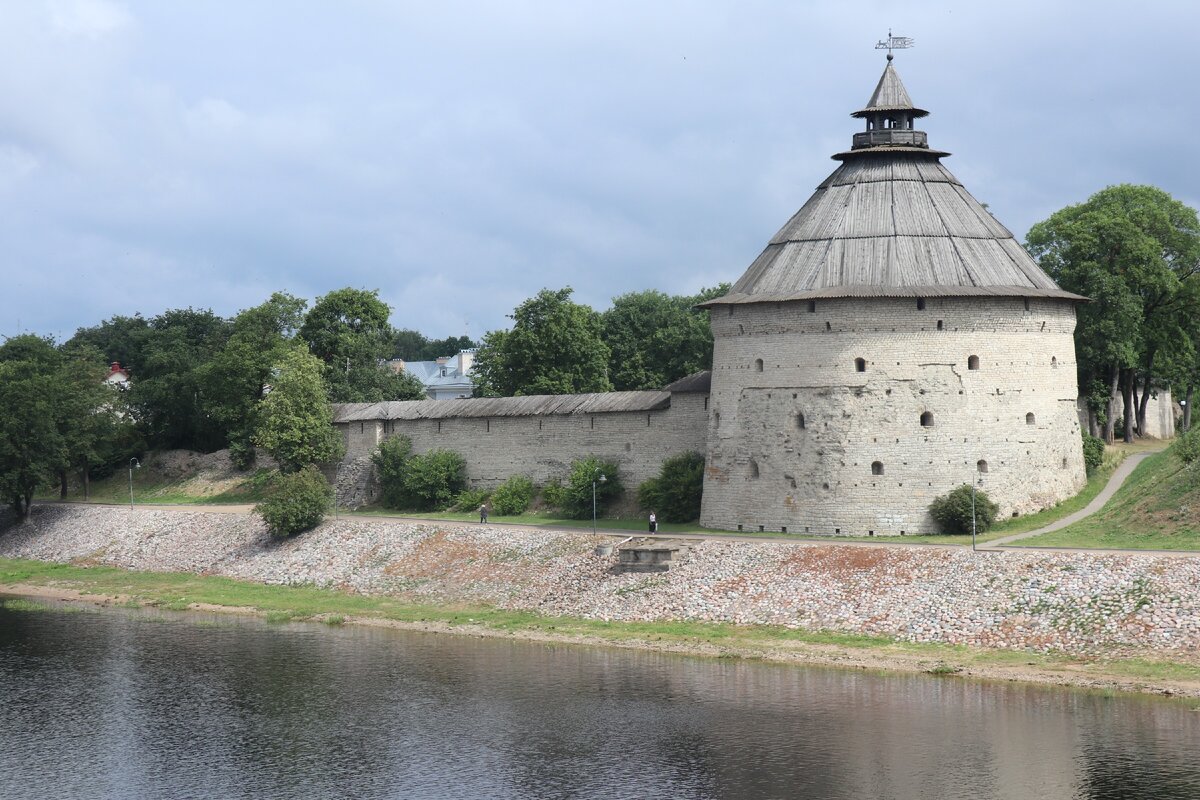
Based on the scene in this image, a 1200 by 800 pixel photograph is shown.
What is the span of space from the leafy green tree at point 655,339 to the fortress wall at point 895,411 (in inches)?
1044

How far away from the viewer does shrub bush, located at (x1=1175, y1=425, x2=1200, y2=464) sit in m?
42.9

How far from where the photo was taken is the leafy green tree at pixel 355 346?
6731 centimetres

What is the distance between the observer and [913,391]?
43.5 metres

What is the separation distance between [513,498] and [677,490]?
23.6 ft

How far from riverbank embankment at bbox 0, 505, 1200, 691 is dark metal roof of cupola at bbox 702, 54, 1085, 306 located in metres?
8.34

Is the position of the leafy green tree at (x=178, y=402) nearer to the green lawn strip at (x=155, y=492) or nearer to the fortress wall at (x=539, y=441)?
the green lawn strip at (x=155, y=492)

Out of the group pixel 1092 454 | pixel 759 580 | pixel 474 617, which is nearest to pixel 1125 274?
pixel 1092 454

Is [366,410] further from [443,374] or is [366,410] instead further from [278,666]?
[443,374]

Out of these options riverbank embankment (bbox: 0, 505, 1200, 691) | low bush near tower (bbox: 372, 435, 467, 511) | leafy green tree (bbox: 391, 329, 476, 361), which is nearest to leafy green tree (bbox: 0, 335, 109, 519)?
riverbank embankment (bbox: 0, 505, 1200, 691)

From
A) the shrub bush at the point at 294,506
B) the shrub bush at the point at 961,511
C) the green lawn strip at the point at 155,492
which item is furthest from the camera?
the green lawn strip at the point at 155,492

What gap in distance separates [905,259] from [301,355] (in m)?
26.9

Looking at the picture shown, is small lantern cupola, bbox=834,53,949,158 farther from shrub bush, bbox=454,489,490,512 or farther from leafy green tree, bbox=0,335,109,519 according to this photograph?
leafy green tree, bbox=0,335,109,519

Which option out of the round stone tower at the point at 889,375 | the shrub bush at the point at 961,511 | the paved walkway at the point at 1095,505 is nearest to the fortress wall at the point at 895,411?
the round stone tower at the point at 889,375

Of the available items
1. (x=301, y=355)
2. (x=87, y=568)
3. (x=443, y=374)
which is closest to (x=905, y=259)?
(x=301, y=355)
